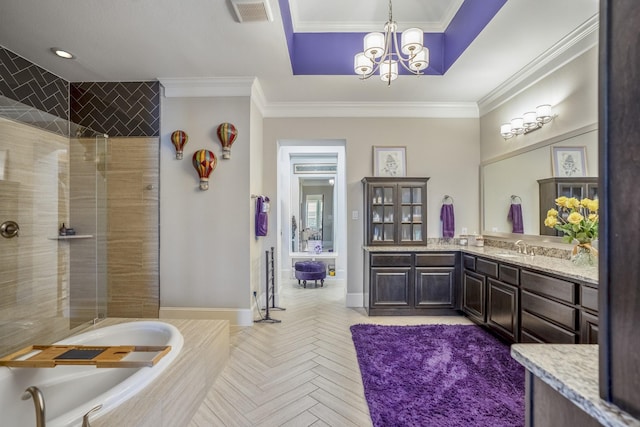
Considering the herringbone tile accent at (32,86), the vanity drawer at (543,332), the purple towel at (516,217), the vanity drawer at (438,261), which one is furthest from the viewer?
the vanity drawer at (438,261)

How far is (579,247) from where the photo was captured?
2328 mm

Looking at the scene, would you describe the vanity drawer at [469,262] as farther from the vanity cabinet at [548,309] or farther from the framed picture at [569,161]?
the framed picture at [569,161]

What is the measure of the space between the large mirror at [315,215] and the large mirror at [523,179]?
2819 millimetres

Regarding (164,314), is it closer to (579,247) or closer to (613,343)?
(613,343)

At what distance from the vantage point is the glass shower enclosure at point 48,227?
2.53m

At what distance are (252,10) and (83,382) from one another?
2.89 meters

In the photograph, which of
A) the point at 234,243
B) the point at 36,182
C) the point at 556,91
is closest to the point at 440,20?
the point at 556,91

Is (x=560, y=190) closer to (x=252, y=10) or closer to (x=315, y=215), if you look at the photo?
(x=252, y=10)

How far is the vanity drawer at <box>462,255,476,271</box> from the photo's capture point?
3338 mm

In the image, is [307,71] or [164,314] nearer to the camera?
[307,71]

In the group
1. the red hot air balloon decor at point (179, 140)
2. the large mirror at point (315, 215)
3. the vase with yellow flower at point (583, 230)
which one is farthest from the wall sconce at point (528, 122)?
the red hot air balloon decor at point (179, 140)

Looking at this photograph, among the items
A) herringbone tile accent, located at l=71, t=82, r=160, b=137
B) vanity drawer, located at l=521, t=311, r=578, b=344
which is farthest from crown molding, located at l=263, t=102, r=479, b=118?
vanity drawer, located at l=521, t=311, r=578, b=344

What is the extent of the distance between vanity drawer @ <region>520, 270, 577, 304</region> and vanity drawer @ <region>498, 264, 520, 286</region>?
0.18ft

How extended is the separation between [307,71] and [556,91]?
252cm
